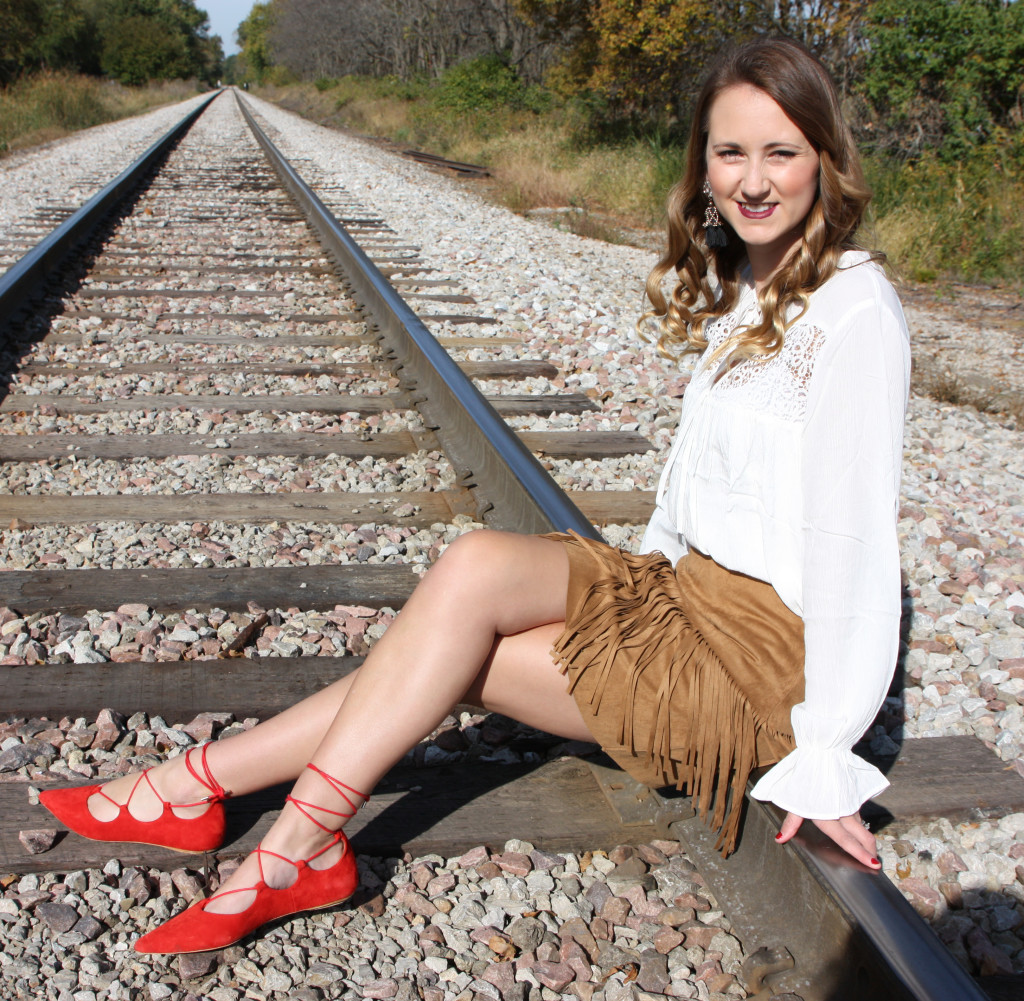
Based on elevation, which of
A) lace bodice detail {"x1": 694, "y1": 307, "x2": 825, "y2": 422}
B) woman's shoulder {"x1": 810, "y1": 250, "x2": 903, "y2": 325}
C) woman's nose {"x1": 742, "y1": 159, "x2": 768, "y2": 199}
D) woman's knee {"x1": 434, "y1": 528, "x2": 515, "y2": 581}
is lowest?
woman's knee {"x1": 434, "y1": 528, "x2": 515, "y2": 581}

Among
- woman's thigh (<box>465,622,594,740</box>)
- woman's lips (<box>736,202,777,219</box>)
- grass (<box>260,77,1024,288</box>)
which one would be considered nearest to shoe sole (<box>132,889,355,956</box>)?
woman's thigh (<box>465,622,594,740</box>)

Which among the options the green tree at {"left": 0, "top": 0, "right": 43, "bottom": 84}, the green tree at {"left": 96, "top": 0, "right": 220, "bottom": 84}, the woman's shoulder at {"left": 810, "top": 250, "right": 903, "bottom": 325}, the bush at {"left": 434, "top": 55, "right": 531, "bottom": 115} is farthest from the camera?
the green tree at {"left": 96, "top": 0, "right": 220, "bottom": 84}

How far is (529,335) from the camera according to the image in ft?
18.4

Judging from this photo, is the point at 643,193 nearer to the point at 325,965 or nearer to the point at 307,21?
the point at 325,965

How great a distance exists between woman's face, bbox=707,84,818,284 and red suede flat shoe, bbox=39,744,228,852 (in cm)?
131

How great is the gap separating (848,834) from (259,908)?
86 cm

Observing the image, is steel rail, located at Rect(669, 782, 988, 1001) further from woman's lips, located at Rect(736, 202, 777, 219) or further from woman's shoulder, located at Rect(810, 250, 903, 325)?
woman's lips, located at Rect(736, 202, 777, 219)

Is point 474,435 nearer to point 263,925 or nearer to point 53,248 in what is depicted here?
point 263,925

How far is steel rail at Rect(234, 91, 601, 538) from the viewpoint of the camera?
8.96 feet

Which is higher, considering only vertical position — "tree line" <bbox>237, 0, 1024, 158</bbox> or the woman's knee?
"tree line" <bbox>237, 0, 1024, 158</bbox>

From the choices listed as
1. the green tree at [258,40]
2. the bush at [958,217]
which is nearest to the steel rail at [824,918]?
the bush at [958,217]

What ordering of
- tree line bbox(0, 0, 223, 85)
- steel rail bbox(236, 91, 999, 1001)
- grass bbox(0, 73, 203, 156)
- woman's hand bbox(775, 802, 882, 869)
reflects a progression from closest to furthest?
1. steel rail bbox(236, 91, 999, 1001)
2. woman's hand bbox(775, 802, 882, 869)
3. grass bbox(0, 73, 203, 156)
4. tree line bbox(0, 0, 223, 85)

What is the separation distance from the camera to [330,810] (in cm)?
169

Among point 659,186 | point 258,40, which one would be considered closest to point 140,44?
point 258,40
